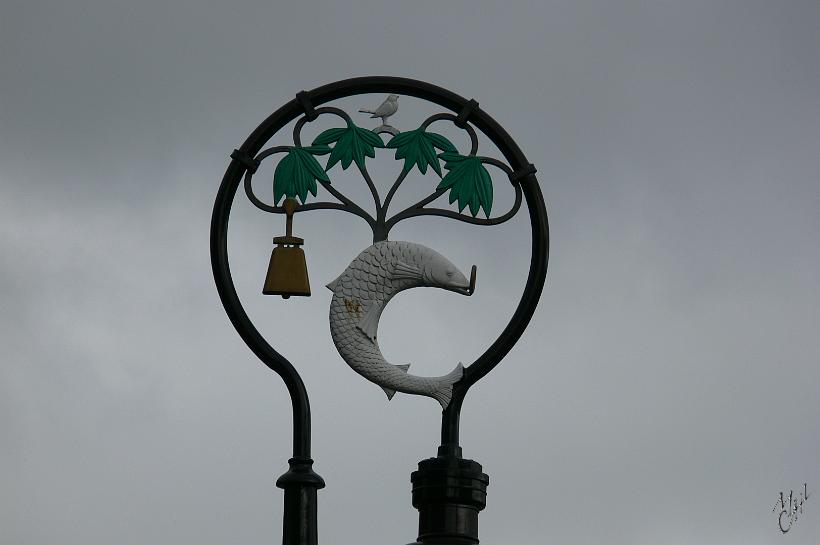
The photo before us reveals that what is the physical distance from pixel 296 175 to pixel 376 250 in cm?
46

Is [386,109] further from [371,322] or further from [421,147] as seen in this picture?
[371,322]

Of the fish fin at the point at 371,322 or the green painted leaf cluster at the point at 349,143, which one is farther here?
the green painted leaf cluster at the point at 349,143

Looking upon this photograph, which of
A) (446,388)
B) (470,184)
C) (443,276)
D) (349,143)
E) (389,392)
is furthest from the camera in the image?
(349,143)

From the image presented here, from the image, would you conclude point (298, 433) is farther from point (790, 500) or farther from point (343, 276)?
point (790, 500)

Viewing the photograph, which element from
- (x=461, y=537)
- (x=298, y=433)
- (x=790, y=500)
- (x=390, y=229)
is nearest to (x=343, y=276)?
(x=390, y=229)

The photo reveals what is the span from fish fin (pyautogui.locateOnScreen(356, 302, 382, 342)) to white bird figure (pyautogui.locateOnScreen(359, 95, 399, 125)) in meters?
0.80

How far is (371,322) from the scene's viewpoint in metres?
6.96

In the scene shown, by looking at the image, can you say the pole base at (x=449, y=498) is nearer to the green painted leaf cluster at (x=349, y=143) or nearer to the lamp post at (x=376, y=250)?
the lamp post at (x=376, y=250)

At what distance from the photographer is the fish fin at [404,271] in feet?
22.8

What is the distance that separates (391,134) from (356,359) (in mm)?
960

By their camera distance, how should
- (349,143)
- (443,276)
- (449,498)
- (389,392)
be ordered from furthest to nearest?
1. (349,143)
2. (443,276)
3. (389,392)
4. (449,498)

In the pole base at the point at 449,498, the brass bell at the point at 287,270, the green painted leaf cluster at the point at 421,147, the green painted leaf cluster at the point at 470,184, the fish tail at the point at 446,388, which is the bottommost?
the pole base at the point at 449,498

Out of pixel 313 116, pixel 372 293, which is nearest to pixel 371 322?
pixel 372 293

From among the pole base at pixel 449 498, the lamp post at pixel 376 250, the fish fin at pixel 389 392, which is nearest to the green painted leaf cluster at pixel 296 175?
the lamp post at pixel 376 250
